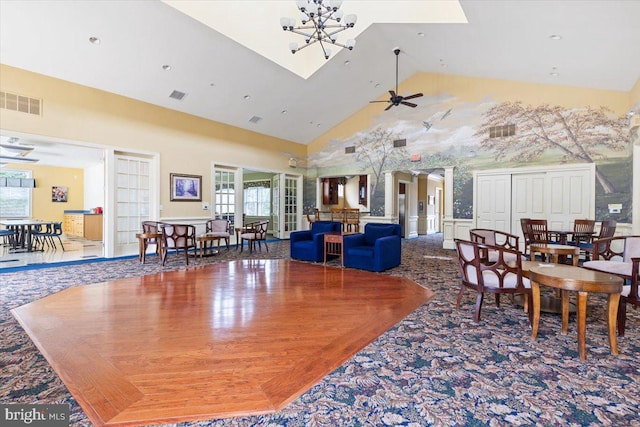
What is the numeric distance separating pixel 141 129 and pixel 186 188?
1.75 meters

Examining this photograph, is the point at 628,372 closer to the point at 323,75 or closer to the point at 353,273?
the point at 353,273

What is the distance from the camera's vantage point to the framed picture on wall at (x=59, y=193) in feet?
39.9

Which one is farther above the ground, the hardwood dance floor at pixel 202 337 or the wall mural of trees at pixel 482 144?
the wall mural of trees at pixel 482 144

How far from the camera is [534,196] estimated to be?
789 cm

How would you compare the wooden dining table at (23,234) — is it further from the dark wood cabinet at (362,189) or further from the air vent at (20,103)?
the dark wood cabinet at (362,189)

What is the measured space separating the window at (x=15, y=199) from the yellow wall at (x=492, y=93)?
1173 centimetres

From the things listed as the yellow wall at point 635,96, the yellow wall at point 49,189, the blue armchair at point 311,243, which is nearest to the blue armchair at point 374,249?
the blue armchair at point 311,243

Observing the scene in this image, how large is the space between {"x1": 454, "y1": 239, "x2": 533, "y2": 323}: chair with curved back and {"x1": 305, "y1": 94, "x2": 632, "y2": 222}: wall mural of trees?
5737 mm

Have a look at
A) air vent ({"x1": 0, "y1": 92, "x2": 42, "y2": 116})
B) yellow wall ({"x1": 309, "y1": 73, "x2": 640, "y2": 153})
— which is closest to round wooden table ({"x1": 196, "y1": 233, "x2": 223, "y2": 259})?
air vent ({"x1": 0, "y1": 92, "x2": 42, "y2": 116})

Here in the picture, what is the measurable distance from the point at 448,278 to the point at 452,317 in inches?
79.1

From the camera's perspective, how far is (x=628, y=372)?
2.20m

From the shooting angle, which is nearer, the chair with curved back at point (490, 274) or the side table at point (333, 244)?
the chair with curved back at point (490, 274)

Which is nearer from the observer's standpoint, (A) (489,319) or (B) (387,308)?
(A) (489,319)

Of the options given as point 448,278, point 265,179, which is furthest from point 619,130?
point 265,179
